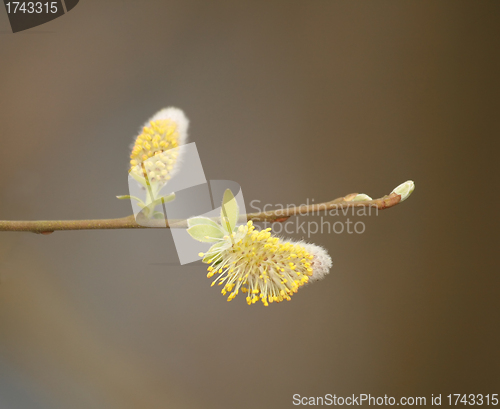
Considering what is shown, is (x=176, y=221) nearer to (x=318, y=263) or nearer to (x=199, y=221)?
(x=199, y=221)

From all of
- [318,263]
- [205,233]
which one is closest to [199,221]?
[205,233]

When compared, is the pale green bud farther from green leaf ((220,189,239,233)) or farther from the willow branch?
green leaf ((220,189,239,233))

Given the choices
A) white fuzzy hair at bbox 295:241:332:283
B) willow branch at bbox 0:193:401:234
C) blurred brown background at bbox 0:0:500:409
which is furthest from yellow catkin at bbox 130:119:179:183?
blurred brown background at bbox 0:0:500:409

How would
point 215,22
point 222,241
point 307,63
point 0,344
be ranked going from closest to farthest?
1. point 222,241
2. point 0,344
3. point 215,22
4. point 307,63

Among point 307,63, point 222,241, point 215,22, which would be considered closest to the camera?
point 222,241

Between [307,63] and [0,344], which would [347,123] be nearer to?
[307,63]

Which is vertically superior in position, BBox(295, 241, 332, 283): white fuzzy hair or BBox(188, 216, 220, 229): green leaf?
BBox(188, 216, 220, 229): green leaf

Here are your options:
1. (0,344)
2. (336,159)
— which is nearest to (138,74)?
(336,159)
